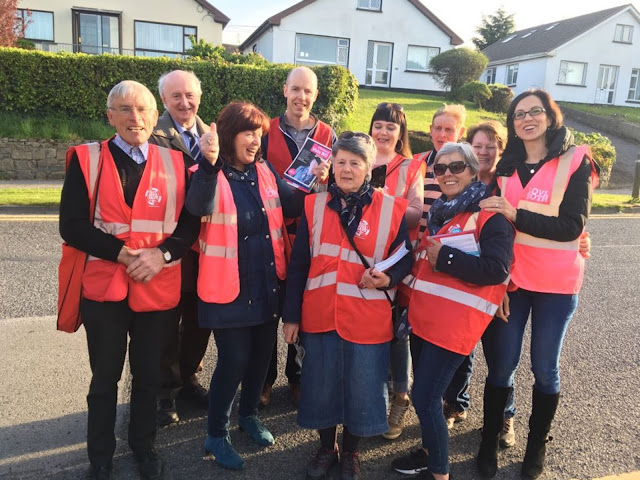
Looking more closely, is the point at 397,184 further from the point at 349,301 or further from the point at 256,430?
the point at 256,430

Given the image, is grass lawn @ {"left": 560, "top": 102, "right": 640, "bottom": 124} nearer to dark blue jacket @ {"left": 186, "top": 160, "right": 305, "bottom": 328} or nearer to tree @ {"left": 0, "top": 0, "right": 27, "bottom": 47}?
tree @ {"left": 0, "top": 0, "right": 27, "bottom": 47}

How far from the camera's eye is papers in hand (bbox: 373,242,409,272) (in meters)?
2.72

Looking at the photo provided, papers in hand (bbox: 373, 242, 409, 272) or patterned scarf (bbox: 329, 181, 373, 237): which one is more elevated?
patterned scarf (bbox: 329, 181, 373, 237)

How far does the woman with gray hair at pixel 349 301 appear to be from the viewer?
2.76 meters

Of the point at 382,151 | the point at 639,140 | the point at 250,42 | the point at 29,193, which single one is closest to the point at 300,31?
the point at 250,42

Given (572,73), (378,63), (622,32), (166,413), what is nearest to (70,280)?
(166,413)

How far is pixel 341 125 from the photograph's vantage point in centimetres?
1678

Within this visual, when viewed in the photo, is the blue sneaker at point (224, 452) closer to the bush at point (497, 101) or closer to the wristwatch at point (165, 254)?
the wristwatch at point (165, 254)

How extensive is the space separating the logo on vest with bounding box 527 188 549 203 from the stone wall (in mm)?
13162

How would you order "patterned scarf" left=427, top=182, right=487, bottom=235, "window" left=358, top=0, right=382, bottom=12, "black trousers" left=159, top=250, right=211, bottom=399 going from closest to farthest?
1. "patterned scarf" left=427, top=182, right=487, bottom=235
2. "black trousers" left=159, top=250, right=211, bottom=399
3. "window" left=358, top=0, right=382, bottom=12

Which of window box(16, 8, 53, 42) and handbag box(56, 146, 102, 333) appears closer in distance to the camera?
handbag box(56, 146, 102, 333)

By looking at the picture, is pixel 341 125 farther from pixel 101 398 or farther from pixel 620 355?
pixel 101 398

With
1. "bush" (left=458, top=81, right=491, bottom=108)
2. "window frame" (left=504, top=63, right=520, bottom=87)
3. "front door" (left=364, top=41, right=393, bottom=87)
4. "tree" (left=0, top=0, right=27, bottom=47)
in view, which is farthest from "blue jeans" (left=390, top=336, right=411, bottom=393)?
"window frame" (left=504, top=63, right=520, bottom=87)

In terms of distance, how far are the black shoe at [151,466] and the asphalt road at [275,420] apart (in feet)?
0.22
